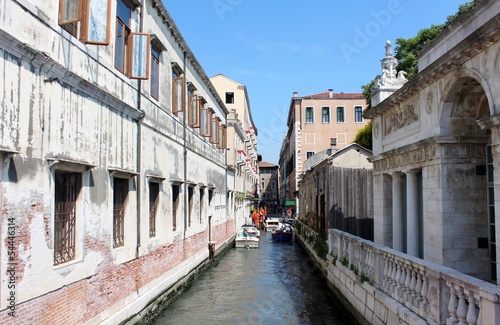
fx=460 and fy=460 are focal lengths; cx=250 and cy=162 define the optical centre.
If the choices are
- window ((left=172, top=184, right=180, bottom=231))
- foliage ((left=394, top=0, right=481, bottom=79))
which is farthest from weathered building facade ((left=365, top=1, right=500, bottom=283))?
foliage ((left=394, top=0, right=481, bottom=79))

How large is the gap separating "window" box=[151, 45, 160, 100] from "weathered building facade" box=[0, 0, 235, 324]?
0.05 metres

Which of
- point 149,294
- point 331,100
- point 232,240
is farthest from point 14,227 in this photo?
point 331,100

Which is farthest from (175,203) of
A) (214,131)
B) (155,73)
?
(214,131)

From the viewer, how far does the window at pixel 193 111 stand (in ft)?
49.0

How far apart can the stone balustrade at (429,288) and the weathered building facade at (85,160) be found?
454cm

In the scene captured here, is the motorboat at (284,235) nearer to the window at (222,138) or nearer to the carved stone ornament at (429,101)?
the window at (222,138)

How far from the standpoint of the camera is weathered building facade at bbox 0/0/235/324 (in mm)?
5188

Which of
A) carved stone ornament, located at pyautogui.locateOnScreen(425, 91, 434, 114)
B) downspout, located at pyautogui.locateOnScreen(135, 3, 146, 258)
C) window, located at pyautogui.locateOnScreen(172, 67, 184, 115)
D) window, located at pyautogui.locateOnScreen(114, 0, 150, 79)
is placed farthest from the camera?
window, located at pyautogui.locateOnScreen(172, 67, 184, 115)

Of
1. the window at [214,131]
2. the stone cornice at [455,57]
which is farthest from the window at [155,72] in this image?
the window at [214,131]

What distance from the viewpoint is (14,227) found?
5129 millimetres

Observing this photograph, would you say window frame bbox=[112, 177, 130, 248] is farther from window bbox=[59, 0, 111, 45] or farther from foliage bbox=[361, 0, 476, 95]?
foliage bbox=[361, 0, 476, 95]

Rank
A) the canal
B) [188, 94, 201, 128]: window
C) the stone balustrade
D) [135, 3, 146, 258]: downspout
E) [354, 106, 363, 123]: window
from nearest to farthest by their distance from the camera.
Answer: the stone balustrade
[135, 3, 146, 258]: downspout
the canal
[188, 94, 201, 128]: window
[354, 106, 363, 123]: window

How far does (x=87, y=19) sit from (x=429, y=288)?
580cm

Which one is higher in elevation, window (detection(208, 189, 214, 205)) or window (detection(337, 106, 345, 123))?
window (detection(337, 106, 345, 123))
